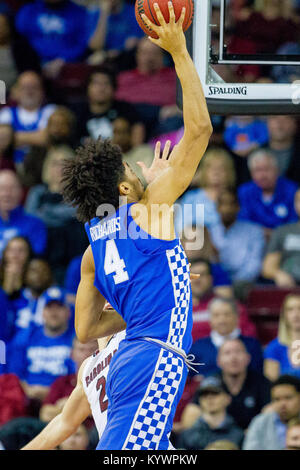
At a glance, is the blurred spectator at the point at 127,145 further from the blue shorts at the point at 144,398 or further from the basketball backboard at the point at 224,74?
the blue shorts at the point at 144,398

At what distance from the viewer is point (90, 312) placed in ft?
17.6

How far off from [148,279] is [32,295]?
14.3ft

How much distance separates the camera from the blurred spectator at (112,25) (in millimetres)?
10891

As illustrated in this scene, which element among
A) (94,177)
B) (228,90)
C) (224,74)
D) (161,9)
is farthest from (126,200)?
(224,74)

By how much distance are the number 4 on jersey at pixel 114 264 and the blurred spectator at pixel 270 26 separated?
5.02 meters

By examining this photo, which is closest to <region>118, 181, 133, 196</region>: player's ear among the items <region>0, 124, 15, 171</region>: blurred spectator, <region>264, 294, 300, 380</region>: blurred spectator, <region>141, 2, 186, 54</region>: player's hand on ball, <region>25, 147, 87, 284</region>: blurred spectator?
<region>141, 2, 186, 54</region>: player's hand on ball

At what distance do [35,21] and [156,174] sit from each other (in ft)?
20.4

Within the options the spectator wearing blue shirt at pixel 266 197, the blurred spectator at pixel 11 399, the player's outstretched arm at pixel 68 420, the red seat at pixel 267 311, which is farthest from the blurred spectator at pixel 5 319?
the player's outstretched arm at pixel 68 420

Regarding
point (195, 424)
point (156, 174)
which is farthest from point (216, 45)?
point (195, 424)

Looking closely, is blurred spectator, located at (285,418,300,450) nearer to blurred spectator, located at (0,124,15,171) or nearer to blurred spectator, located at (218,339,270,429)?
blurred spectator, located at (218,339,270,429)

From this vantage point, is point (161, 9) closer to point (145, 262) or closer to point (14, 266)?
point (145, 262)

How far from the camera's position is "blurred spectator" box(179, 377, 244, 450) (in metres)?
7.46

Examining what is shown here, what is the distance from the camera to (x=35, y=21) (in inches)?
432
